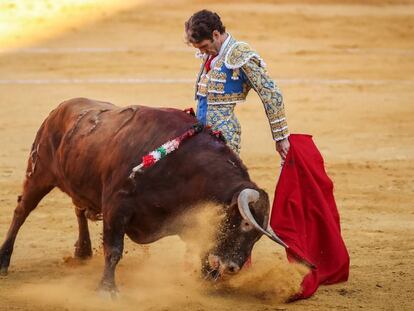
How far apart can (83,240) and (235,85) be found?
1441mm

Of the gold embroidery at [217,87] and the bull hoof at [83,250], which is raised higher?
the gold embroidery at [217,87]

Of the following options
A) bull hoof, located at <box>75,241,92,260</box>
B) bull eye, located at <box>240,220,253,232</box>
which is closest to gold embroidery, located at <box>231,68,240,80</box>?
bull eye, located at <box>240,220,253,232</box>

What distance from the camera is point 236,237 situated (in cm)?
550

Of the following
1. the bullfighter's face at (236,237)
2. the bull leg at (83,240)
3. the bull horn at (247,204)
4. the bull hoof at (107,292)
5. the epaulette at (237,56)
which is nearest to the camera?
the bull horn at (247,204)

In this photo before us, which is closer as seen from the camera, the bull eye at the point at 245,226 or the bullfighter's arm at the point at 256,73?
the bull eye at the point at 245,226

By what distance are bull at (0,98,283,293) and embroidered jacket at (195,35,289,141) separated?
0.60 feet

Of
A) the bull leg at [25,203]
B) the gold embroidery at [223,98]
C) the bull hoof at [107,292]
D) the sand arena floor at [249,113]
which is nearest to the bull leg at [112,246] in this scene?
the bull hoof at [107,292]

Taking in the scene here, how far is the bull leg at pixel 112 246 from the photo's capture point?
19.0 feet

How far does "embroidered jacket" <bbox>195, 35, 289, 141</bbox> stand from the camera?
5.90m

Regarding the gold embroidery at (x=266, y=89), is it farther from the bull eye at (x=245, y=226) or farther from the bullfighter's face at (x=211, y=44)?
the bull eye at (x=245, y=226)

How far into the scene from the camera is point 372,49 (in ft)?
53.6

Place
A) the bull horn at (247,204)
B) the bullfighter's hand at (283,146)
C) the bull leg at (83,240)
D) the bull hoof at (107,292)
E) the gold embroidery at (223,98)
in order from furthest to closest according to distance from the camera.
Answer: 1. the bull leg at (83,240)
2. the bullfighter's hand at (283,146)
3. the gold embroidery at (223,98)
4. the bull hoof at (107,292)
5. the bull horn at (247,204)

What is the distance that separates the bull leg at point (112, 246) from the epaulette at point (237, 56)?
0.96m

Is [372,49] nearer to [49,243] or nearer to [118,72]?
[118,72]
